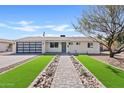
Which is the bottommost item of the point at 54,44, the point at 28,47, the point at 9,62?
the point at 9,62

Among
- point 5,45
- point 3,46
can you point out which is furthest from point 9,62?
→ point 5,45

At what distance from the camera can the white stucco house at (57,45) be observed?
1516 inches

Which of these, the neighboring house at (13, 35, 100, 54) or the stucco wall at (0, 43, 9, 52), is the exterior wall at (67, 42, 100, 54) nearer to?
the neighboring house at (13, 35, 100, 54)

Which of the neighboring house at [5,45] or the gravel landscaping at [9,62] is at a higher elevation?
the neighboring house at [5,45]

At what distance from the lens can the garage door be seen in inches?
1543

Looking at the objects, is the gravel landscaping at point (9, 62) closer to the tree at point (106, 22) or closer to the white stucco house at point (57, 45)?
the tree at point (106, 22)

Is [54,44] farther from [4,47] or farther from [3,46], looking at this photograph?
[4,47]

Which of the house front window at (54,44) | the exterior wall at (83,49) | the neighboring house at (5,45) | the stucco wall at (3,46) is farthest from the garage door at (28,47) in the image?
the stucco wall at (3,46)

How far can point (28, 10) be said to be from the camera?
55.7 feet

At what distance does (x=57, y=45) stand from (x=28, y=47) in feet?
15.4

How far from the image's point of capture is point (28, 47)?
130ft

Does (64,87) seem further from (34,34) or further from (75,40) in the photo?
(34,34)

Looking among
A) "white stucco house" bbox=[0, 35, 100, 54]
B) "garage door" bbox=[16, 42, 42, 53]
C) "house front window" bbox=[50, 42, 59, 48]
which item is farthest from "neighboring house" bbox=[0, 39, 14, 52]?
"house front window" bbox=[50, 42, 59, 48]
